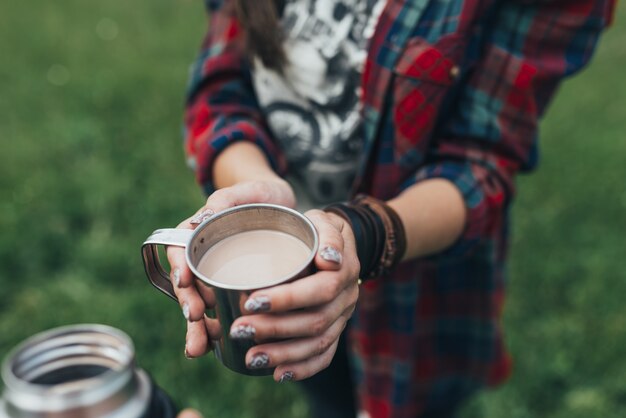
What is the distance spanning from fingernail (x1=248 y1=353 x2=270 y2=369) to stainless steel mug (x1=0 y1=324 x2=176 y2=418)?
28 cm

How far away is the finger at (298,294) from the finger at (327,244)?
0.05 feet

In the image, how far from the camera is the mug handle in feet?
3.78

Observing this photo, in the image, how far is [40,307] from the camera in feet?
10.2

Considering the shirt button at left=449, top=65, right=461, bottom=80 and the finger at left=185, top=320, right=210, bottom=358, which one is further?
the shirt button at left=449, top=65, right=461, bottom=80

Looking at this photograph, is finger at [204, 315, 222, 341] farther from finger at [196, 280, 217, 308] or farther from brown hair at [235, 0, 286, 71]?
brown hair at [235, 0, 286, 71]

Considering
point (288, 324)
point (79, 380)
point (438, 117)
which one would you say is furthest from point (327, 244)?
point (438, 117)

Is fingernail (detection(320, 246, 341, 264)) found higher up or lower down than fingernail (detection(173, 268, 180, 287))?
higher up

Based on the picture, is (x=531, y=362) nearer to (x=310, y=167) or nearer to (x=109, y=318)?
(x=310, y=167)

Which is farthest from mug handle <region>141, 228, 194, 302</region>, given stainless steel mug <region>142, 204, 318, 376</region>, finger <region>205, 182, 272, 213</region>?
finger <region>205, 182, 272, 213</region>

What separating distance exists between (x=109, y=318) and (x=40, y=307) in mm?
336

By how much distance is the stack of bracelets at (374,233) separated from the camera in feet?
4.56

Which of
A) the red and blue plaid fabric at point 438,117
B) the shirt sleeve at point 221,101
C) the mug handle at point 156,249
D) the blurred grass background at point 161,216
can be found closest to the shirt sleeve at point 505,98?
the red and blue plaid fabric at point 438,117

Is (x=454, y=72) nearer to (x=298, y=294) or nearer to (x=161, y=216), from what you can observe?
(x=298, y=294)

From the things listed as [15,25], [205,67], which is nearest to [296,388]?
[205,67]
